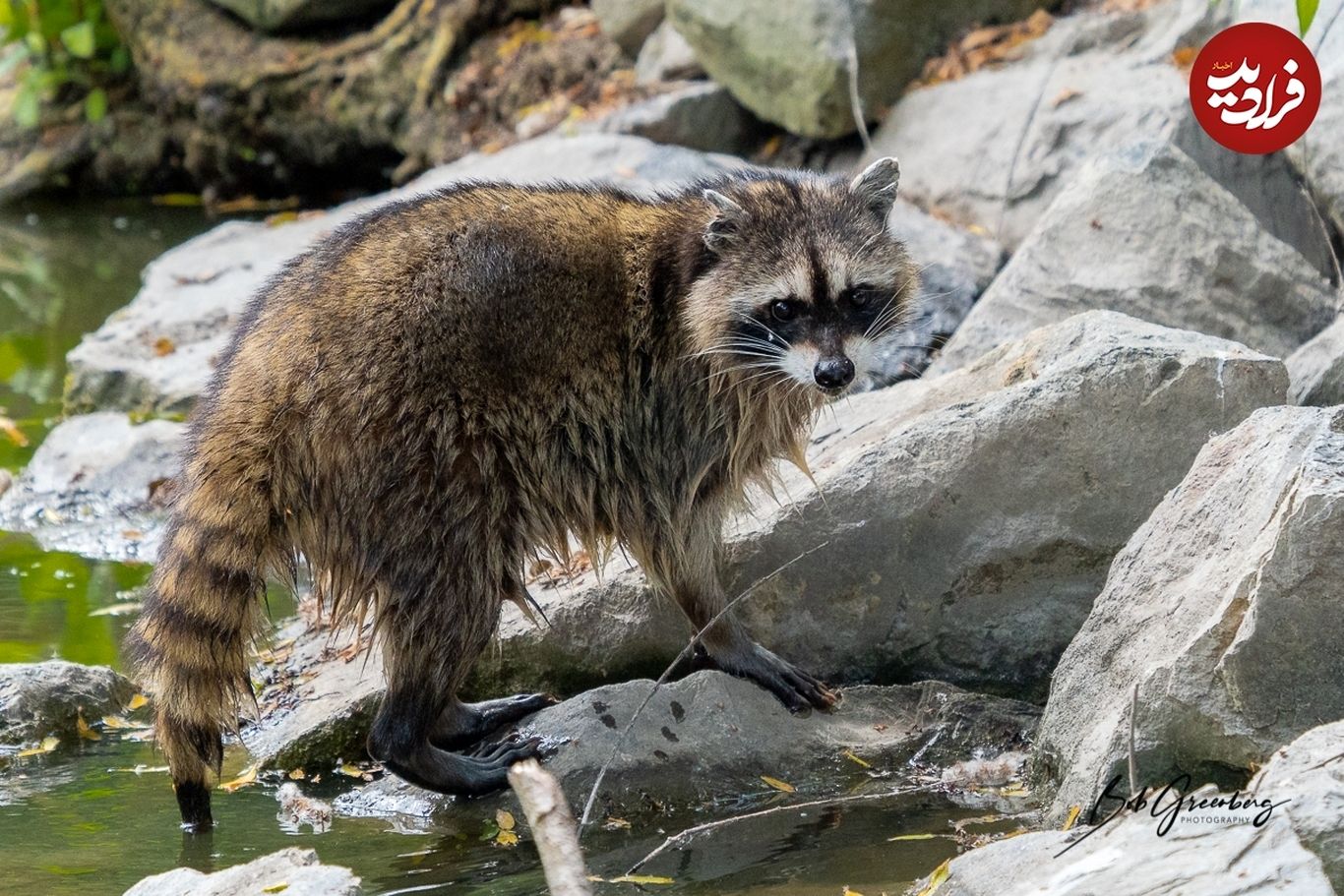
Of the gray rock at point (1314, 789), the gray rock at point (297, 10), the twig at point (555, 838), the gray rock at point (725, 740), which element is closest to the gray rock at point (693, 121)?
the gray rock at point (297, 10)

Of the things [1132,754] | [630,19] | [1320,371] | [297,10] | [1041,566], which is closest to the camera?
[1132,754]

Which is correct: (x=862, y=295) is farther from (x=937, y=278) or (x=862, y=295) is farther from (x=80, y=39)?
(x=80, y=39)

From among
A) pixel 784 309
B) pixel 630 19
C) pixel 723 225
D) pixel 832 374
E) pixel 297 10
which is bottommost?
pixel 832 374

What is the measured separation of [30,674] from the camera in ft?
14.8

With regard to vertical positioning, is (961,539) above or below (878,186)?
below

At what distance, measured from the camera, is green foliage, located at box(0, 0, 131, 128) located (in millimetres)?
12227

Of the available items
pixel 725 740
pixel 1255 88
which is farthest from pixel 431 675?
pixel 1255 88

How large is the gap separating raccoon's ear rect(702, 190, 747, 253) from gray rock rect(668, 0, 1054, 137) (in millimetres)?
4158

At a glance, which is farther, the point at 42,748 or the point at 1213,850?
the point at 42,748

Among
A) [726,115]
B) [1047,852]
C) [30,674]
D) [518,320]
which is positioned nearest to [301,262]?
[518,320]

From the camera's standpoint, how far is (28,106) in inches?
477

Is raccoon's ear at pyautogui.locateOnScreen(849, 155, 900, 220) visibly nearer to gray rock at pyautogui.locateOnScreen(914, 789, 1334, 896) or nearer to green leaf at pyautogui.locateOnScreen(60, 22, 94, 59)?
gray rock at pyautogui.locateOnScreen(914, 789, 1334, 896)

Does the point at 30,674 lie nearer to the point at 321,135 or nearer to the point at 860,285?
the point at 860,285

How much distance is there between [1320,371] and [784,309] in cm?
162
